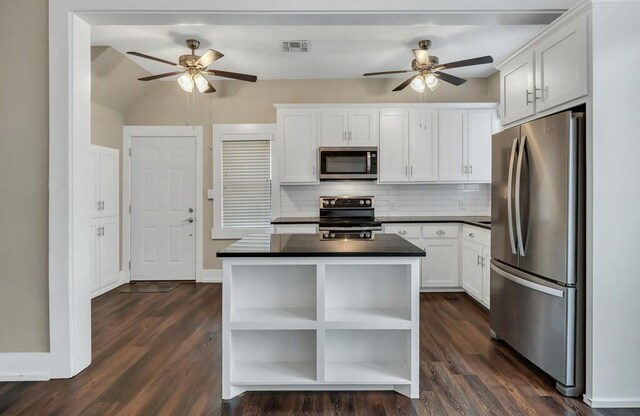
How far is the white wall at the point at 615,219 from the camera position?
6.81ft

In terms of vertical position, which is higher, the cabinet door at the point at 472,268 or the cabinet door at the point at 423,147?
the cabinet door at the point at 423,147

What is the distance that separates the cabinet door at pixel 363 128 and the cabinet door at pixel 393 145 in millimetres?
104

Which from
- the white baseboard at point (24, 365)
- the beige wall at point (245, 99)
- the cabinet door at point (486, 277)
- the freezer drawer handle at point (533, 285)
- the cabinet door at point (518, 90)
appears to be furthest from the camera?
the beige wall at point (245, 99)

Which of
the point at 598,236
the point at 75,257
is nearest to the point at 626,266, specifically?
the point at 598,236

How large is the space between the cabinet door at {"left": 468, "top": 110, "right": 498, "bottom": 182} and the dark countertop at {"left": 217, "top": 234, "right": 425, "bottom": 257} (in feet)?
8.55

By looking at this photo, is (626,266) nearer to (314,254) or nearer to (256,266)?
(314,254)

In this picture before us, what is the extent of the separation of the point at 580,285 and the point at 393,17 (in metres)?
2.06

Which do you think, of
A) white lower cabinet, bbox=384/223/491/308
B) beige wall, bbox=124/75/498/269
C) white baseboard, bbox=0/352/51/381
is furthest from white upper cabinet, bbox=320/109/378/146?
white baseboard, bbox=0/352/51/381

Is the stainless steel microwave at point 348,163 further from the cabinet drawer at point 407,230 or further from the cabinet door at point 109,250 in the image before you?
the cabinet door at point 109,250

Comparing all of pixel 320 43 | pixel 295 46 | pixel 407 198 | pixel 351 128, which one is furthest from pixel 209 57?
pixel 407 198

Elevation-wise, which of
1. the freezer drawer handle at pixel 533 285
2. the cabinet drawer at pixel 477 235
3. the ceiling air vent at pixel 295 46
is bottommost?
the freezer drawer handle at pixel 533 285

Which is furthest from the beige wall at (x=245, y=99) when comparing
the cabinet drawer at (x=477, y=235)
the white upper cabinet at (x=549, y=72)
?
the white upper cabinet at (x=549, y=72)

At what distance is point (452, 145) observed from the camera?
4664 millimetres

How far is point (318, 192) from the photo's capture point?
16.4 ft
